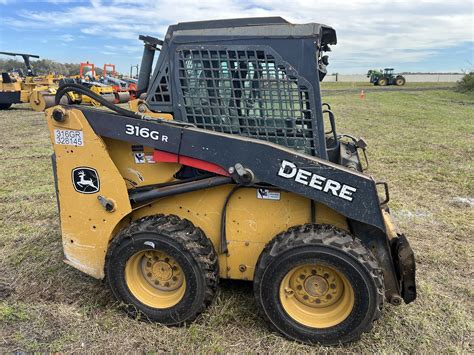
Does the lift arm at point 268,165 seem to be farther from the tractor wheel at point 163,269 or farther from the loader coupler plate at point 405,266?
the tractor wheel at point 163,269

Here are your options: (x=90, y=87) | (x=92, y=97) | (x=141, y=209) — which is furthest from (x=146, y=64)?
(x=90, y=87)

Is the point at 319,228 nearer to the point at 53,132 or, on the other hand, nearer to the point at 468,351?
the point at 468,351

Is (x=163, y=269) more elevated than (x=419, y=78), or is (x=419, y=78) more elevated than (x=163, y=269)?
(x=419, y=78)

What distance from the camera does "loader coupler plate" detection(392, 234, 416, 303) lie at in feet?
9.86

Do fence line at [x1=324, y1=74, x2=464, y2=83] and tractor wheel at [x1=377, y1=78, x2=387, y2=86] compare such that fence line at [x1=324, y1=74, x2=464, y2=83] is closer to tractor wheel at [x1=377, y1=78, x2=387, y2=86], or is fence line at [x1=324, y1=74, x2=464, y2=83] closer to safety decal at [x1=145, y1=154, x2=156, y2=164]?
tractor wheel at [x1=377, y1=78, x2=387, y2=86]

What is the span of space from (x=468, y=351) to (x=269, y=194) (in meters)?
1.68

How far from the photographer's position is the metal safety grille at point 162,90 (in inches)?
124

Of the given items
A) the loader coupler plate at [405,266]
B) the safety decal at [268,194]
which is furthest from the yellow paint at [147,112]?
the loader coupler plate at [405,266]

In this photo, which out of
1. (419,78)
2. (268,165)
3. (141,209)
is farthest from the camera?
(419,78)

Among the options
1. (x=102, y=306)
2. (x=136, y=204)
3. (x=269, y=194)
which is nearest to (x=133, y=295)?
(x=102, y=306)

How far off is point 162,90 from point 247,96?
2.12ft

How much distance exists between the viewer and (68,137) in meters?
3.12

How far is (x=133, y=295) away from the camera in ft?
10.6

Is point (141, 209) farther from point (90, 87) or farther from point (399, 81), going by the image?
point (399, 81)
